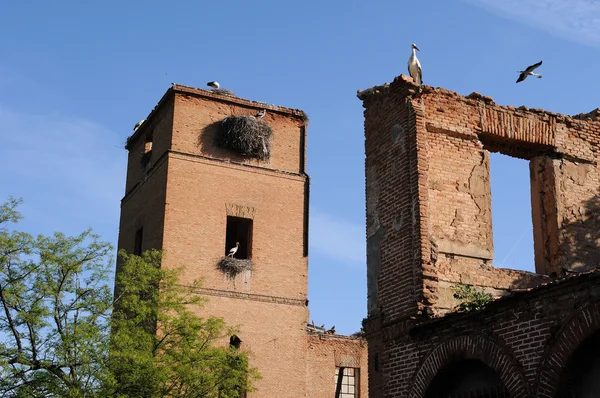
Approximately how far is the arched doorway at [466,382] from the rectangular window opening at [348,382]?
15.5m

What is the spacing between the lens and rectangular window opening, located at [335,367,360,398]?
86.3 feet

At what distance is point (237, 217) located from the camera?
79.7 feet

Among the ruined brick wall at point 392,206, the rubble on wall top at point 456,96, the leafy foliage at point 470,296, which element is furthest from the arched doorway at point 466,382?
the rubble on wall top at point 456,96

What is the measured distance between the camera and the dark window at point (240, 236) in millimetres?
24438

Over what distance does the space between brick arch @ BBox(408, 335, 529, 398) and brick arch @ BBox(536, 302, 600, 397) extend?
1.09 feet

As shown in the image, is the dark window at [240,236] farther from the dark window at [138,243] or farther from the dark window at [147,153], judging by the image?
the dark window at [147,153]

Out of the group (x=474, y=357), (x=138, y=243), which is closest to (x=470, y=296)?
(x=474, y=357)

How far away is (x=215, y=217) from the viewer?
23.8 m

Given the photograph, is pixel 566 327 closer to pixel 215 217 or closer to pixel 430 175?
pixel 430 175

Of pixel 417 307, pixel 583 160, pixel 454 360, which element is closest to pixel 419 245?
pixel 417 307

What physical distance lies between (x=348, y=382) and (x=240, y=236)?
244 inches

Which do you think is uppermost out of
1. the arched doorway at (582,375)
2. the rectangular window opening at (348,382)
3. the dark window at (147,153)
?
the dark window at (147,153)

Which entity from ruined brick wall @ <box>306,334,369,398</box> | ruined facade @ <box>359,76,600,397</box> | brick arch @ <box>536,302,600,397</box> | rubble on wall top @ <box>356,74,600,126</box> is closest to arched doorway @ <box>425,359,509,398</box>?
ruined facade @ <box>359,76,600,397</box>

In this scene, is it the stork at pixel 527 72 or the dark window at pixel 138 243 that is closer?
the stork at pixel 527 72
